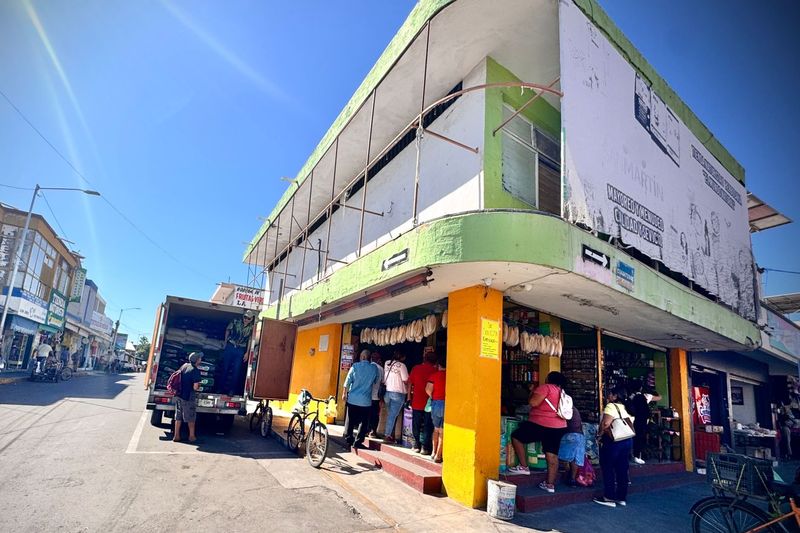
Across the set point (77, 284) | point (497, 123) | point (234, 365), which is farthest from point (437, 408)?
point (77, 284)

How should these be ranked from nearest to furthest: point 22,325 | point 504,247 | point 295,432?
1. point 504,247
2. point 295,432
3. point 22,325

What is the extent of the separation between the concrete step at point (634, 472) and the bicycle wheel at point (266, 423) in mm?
6245

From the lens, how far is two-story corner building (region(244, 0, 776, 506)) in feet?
20.8

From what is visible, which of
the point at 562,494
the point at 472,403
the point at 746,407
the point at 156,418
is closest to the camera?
the point at 472,403

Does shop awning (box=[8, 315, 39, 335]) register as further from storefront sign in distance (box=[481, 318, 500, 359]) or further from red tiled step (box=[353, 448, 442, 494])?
storefront sign in distance (box=[481, 318, 500, 359])

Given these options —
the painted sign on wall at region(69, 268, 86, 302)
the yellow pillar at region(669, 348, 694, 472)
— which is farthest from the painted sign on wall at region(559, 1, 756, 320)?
the painted sign on wall at region(69, 268, 86, 302)

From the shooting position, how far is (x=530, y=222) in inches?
227

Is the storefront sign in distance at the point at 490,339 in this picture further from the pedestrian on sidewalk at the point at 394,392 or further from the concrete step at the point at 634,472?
the pedestrian on sidewalk at the point at 394,392

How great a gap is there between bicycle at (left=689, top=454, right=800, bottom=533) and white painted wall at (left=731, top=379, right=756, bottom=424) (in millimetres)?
15257

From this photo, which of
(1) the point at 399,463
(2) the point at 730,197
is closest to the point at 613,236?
(1) the point at 399,463

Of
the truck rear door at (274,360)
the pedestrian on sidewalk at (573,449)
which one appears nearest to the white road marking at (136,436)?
the truck rear door at (274,360)

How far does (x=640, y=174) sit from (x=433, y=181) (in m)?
3.94

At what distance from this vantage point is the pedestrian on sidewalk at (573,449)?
23.8ft

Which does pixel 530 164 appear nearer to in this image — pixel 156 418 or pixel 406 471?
pixel 406 471
